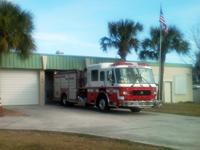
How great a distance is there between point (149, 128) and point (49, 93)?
18.5m

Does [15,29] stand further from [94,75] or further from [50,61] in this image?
[50,61]

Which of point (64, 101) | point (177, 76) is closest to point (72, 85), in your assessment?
point (64, 101)

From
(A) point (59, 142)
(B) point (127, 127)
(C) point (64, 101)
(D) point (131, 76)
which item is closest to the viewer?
(A) point (59, 142)

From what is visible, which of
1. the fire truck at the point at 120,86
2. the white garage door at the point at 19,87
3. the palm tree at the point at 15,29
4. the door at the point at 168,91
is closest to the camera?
the palm tree at the point at 15,29

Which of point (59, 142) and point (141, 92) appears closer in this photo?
point (59, 142)

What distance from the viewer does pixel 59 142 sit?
493 inches

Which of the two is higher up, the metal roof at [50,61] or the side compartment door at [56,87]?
the metal roof at [50,61]

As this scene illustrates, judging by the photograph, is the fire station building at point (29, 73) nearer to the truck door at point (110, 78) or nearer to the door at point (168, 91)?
the truck door at point (110, 78)

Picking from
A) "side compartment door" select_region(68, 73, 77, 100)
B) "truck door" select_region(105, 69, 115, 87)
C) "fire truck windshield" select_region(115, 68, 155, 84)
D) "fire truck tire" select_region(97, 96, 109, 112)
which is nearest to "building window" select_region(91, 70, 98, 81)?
"fire truck tire" select_region(97, 96, 109, 112)

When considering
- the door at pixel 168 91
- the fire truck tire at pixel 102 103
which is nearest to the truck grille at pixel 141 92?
the fire truck tire at pixel 102 103

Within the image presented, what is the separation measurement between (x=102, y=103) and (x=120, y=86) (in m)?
2.26

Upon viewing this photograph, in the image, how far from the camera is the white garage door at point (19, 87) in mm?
29609

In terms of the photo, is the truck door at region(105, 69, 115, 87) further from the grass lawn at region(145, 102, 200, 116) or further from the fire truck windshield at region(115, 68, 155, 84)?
the grass lawn at region(145, 102, 200, 116)

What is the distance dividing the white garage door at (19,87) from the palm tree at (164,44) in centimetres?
1075
